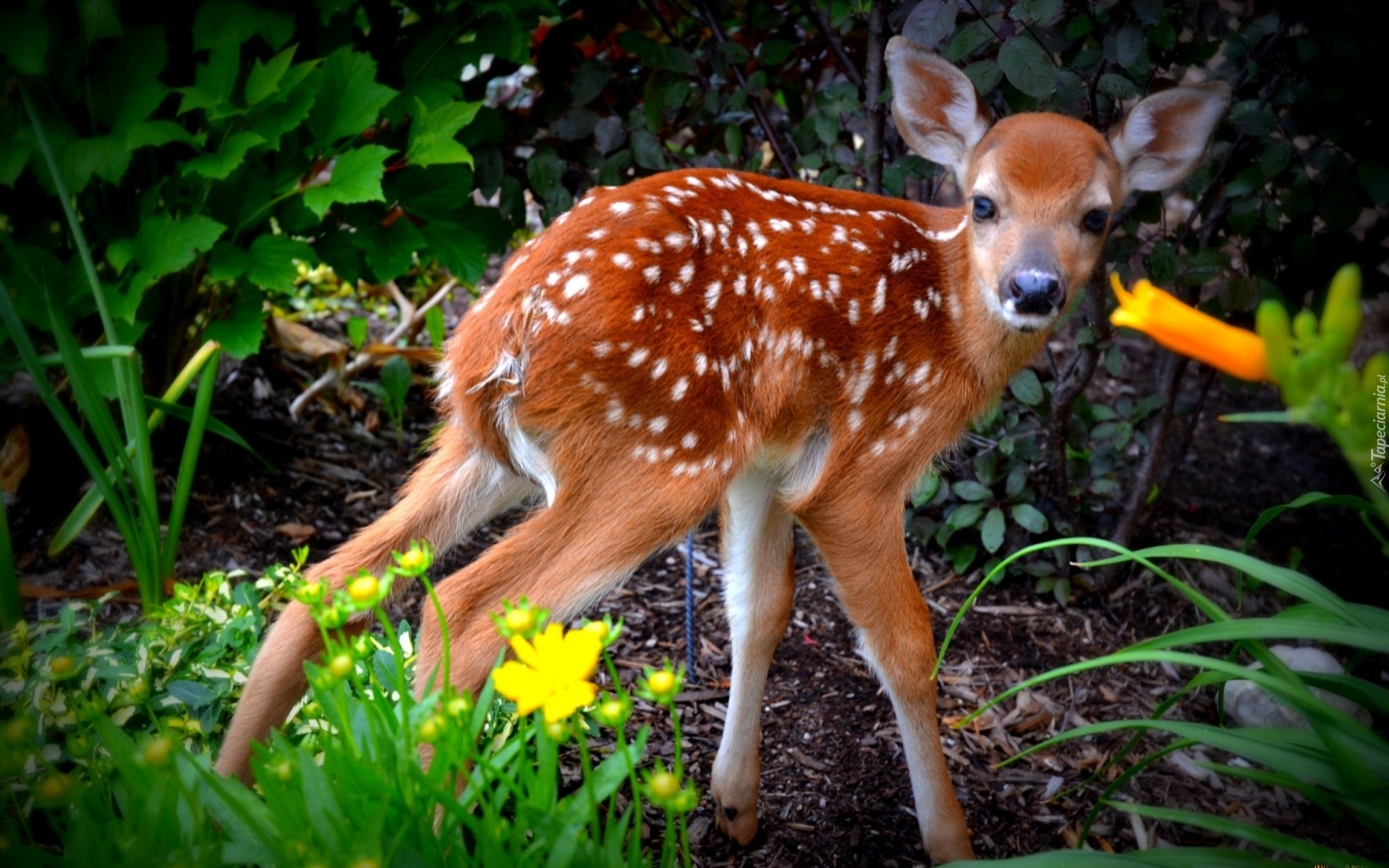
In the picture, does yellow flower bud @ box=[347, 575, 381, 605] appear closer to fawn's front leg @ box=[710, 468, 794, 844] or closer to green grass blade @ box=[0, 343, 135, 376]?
fawn's front leg @ box=[710, 468, 794, 844]

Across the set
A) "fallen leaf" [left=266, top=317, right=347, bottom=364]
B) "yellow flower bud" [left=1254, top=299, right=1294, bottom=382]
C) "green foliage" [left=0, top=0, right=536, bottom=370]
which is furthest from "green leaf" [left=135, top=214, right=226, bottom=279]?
"yellow flower bud" [left=1254, top=299, right=1294, bottom=382]

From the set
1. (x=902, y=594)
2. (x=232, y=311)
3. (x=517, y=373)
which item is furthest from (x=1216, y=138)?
(x=232, y=311)

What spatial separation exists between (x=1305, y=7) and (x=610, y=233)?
2.02 metres

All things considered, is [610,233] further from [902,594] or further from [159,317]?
[159,317]

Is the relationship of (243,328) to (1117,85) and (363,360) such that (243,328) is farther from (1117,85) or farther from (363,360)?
(1117,85)

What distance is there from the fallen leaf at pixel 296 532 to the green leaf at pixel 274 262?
910 millimetres

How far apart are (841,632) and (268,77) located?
239cm

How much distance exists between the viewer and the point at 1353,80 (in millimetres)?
3104

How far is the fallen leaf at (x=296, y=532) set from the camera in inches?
152

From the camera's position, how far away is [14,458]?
11.8 ft

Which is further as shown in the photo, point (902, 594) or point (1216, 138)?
point (1216, 138)

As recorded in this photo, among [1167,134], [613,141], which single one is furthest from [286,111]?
[1167,134]

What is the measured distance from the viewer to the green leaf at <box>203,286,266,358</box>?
3.37 metres

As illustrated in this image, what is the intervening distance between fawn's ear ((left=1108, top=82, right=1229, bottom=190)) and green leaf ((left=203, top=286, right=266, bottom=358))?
242 cm
